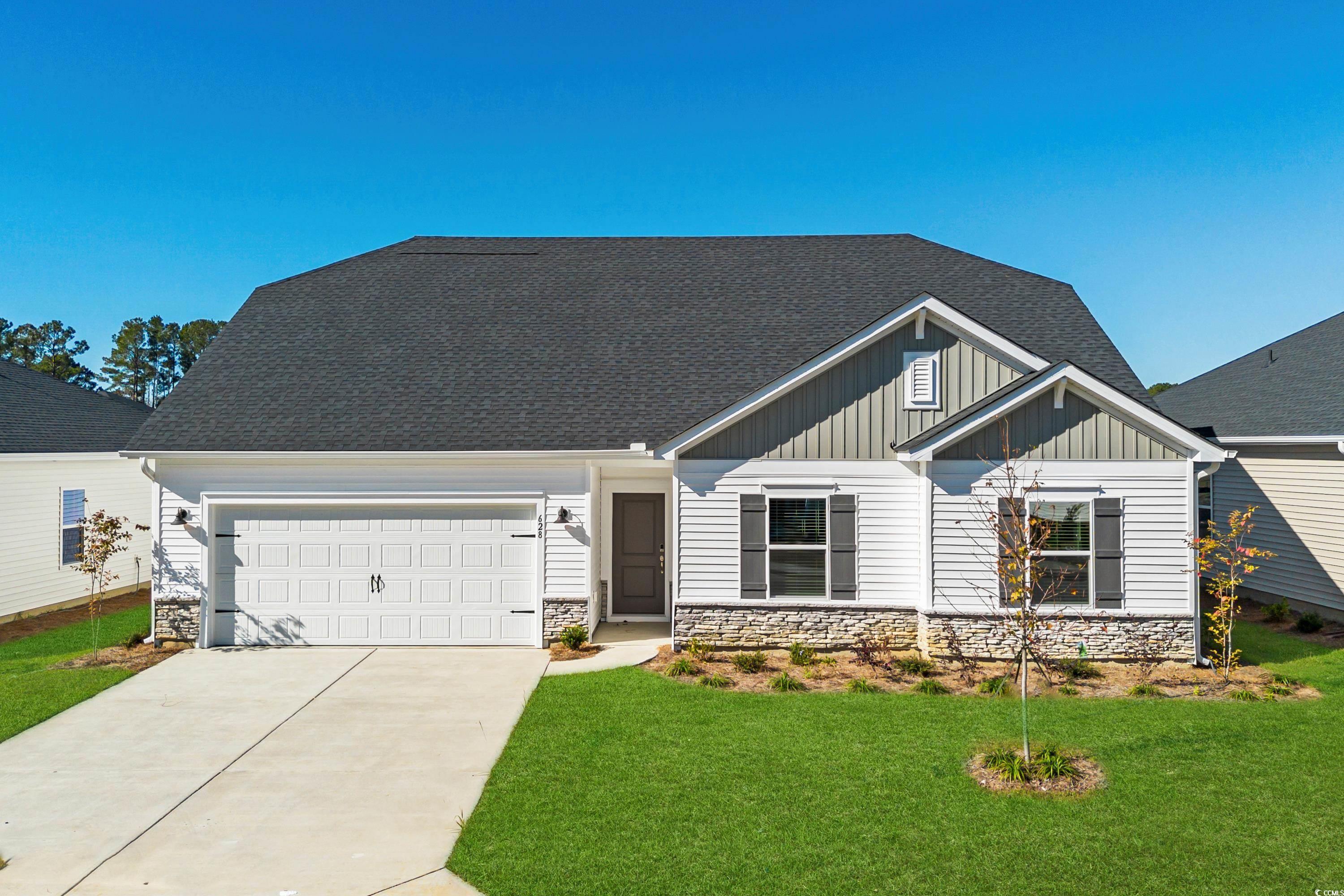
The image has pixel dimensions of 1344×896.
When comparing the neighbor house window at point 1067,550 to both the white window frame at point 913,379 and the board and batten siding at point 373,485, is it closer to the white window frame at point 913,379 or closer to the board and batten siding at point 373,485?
the white window frame at point 913,379

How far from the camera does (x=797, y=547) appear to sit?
456 inches

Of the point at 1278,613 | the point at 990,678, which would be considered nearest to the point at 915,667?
the point at 990,678

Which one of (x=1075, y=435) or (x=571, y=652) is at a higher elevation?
(x=1075, y=435)

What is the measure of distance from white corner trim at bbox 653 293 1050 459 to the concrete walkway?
310 cm

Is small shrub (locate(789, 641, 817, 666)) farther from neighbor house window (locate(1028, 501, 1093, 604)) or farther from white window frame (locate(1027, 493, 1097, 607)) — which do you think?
white window frame (locate(1027, 493, 1097, 607))

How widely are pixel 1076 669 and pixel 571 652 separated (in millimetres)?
7284

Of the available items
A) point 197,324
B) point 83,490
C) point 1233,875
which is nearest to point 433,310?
point 83,490

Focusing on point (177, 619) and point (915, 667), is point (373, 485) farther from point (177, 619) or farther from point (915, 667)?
point (915, 667)

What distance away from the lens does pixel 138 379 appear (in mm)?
60906

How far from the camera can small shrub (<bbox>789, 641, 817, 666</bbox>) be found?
11.0 meters

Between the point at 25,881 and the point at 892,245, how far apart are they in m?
17.4

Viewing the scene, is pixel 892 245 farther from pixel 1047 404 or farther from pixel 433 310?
pixel 433 310

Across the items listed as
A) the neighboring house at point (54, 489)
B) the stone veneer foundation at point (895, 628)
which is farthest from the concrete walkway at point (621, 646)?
the neighboring house at point (54, 489)

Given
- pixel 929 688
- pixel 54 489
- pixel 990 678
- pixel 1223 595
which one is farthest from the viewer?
pixel 54 489
